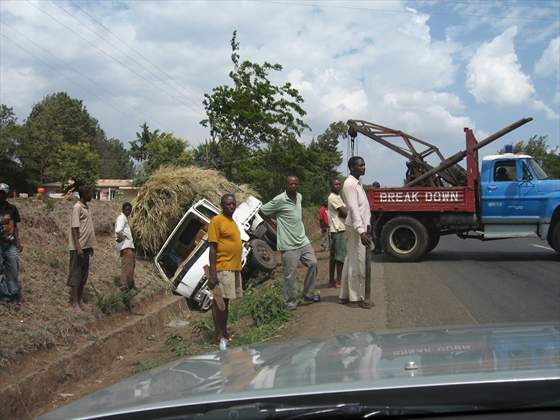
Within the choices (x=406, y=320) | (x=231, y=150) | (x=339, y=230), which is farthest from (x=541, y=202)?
(x=231, y=150)

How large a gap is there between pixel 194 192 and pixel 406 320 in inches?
295

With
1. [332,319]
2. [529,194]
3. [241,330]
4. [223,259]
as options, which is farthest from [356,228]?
[529,194]

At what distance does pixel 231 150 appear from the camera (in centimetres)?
2148

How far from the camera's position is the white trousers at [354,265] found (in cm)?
729

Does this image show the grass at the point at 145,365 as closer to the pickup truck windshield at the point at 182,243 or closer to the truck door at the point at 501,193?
the pickup truck windshield at the point at 182,243

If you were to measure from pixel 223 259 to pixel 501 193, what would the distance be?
844 cm

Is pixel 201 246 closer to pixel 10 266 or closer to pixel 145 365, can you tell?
pixel 10 266

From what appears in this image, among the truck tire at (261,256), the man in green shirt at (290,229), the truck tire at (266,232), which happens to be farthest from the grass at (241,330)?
the truck tire at (266,232)

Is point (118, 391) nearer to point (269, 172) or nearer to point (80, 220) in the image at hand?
point (80, 220)

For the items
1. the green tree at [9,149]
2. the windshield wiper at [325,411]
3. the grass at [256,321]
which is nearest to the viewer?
the windshield wiper at [325,411]

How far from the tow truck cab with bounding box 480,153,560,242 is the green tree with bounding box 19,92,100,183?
150 ft

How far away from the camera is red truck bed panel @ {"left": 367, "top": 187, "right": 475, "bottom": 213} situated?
42.1 ft

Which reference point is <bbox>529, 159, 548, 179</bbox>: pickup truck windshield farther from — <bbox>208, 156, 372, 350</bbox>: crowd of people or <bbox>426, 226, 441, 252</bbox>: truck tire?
<bbox>208, 156, 372, 350</bbox>: crowd of people

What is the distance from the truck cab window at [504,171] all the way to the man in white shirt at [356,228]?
6680 mm
